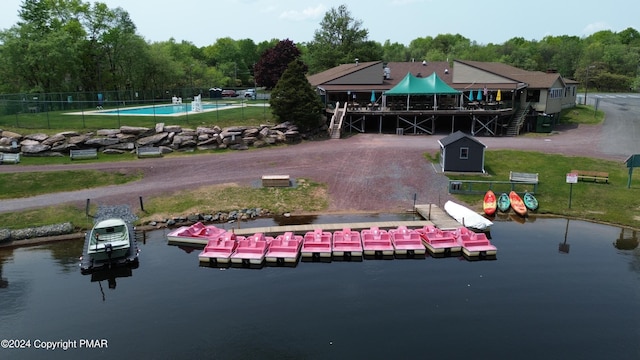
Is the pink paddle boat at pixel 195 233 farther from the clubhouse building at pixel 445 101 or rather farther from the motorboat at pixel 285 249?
the clubhouse building at pixel 445 101

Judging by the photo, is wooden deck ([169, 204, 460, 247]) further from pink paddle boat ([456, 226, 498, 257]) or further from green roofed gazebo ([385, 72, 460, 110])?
green roofed gazebo ([385, 72, 460, 110])

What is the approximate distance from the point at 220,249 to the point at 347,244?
6280 millimetres

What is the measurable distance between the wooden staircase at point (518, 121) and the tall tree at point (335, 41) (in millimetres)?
33672

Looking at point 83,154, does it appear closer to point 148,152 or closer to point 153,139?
point 148,152

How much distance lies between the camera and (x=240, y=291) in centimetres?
1934

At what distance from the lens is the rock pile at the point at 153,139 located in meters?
38.5

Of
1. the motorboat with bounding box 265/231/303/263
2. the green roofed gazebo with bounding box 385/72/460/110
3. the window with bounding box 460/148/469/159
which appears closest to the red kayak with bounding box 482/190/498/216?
the window with bounding box 460/148/469/159

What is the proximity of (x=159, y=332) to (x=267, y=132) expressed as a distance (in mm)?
28868

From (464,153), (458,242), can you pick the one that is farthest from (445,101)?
(458,242)

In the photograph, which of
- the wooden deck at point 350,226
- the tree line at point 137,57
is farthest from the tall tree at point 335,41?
the wooden deck at point 350,226

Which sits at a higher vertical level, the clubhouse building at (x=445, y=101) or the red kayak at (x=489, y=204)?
the clubhouse building at (x=445, y=101)

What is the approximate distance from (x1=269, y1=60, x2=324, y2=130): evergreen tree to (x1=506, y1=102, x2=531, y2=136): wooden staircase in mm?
20463

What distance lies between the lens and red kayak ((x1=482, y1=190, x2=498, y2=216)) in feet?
93.1

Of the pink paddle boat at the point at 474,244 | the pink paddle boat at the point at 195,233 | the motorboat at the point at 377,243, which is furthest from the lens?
the pink paddle boat at the point at 195,233
